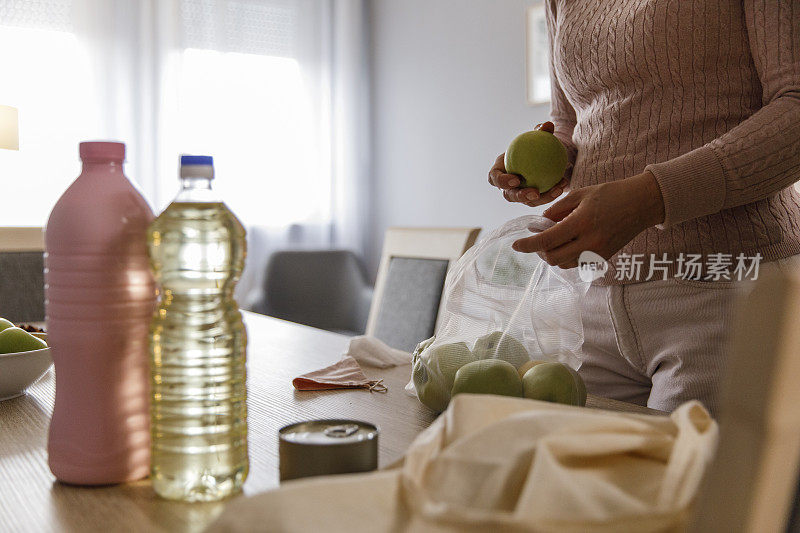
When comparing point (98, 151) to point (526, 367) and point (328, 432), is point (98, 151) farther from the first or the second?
point (526, 367)

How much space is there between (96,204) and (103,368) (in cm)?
13

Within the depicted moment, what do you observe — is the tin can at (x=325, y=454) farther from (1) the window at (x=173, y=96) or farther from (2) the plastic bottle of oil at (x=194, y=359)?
(1) the window at (x=173, y=96)

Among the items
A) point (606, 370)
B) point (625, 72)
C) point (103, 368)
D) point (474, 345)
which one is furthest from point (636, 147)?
point (103, 368)

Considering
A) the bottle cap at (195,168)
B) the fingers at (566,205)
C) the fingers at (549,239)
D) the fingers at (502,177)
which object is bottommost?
the fingers at (549,239)

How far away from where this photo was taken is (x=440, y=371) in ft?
2.72

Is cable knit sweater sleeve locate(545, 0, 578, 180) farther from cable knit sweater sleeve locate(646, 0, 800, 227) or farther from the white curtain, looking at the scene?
the white curtain

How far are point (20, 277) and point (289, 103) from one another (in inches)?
88.0

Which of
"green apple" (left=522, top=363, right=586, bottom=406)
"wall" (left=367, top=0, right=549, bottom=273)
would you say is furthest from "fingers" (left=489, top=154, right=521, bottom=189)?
"wall" (left=367, top=0, right=549, bottom=273)

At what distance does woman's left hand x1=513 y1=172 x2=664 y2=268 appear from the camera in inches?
36.2

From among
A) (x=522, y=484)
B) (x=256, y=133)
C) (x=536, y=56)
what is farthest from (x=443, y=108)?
(x=522, y=484)

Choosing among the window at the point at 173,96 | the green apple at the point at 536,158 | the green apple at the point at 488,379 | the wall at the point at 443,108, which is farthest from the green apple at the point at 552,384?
the window at the point at 173,96

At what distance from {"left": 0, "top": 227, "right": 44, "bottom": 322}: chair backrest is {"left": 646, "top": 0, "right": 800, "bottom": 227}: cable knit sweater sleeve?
1742 millimetres

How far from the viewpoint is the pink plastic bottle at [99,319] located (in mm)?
596

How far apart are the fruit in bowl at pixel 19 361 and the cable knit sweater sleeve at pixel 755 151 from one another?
851mm
